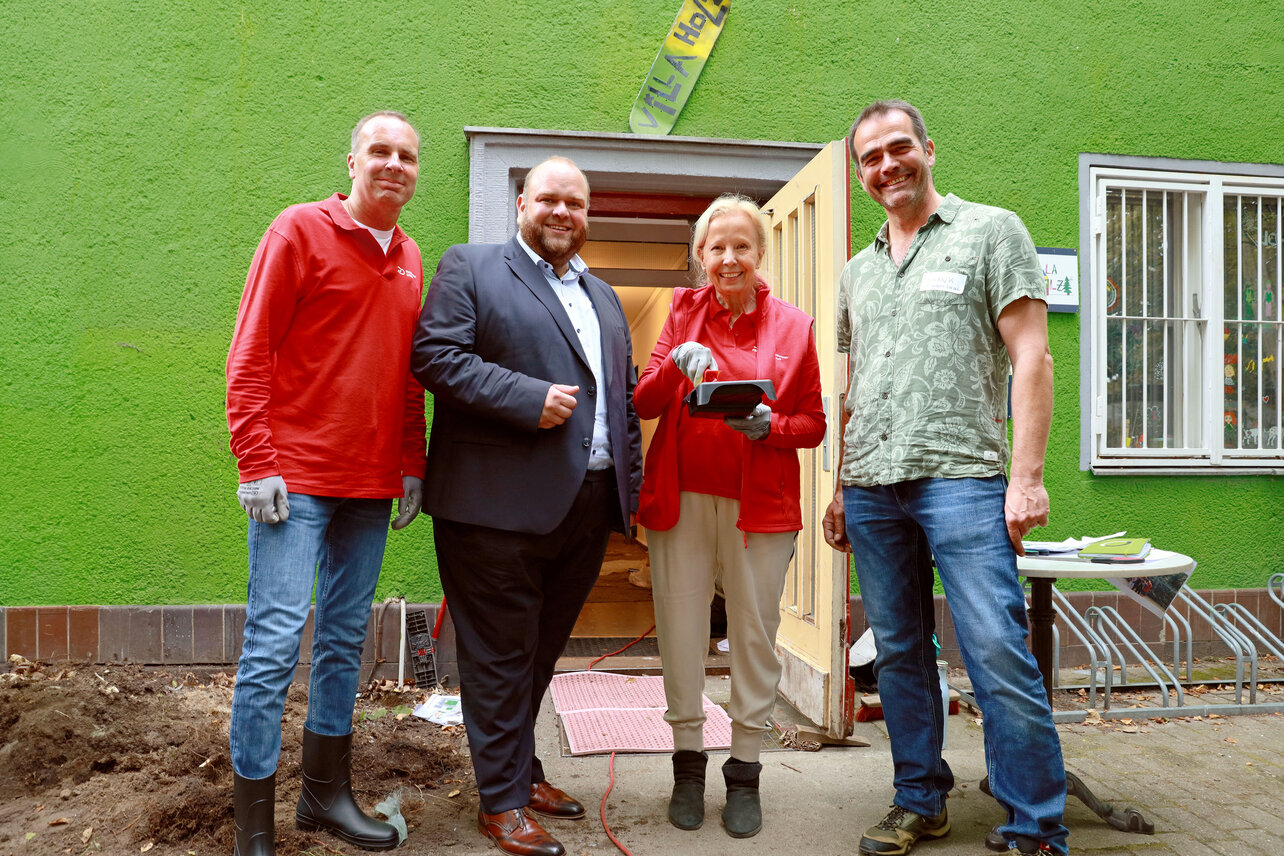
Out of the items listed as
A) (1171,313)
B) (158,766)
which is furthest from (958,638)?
(1171,313)

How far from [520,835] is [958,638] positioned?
1333 millimetres

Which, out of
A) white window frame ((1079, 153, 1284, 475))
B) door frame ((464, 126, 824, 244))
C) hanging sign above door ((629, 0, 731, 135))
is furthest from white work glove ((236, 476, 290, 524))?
white window frame ((1079, 153, 1284, 475))

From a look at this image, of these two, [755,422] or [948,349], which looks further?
[755,422]

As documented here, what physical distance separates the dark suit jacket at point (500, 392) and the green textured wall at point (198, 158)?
198 cm

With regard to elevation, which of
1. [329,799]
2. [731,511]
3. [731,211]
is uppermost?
[731,211]

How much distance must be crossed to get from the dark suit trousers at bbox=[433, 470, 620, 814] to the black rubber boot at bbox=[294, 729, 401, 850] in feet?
1.11

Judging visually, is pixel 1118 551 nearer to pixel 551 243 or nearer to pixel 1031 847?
pixel 1031 847

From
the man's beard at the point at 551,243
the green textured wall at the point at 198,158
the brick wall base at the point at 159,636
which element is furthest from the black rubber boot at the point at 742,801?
the green textured wall at the point at 198,158

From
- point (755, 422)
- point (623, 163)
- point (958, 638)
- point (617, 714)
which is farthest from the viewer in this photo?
point (623, 163)

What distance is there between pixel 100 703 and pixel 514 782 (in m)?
2.07

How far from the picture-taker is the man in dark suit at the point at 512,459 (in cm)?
240

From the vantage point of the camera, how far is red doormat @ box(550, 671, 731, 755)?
11.2ft

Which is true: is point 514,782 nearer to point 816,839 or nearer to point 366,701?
point 816,839

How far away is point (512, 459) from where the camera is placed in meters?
2.43
